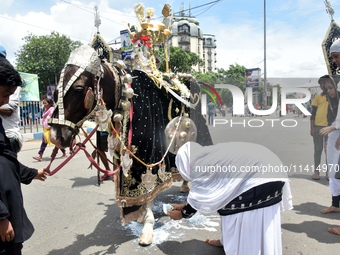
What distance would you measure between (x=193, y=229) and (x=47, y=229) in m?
1.83

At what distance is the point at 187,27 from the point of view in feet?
183

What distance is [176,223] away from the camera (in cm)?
308

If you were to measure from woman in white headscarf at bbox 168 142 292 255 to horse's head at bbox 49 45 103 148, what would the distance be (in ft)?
3.32

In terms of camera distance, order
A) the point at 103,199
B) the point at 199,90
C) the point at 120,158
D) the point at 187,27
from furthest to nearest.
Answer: the point at 187,27, the point at 103,199, the point at 199,90, the point at 120,158

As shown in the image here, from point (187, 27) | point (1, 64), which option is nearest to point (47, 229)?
point (1, 64)

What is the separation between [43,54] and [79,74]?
80.2ft

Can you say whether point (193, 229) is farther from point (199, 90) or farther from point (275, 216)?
point (199, 90)

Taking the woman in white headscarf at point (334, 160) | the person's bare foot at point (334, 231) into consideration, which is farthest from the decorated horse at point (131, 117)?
the person's bare foot at point (334, 231)

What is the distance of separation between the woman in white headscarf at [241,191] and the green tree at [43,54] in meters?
23.8

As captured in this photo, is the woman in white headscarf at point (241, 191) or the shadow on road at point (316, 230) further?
the shadow on road at point (316, 230)

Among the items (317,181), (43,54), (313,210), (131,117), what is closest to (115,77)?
(131,117)

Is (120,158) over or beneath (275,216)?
over

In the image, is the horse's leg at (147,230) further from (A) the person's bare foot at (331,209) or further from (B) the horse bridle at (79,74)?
(A) the person's bare foot at (331,209)

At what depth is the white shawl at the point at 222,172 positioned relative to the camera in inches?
70.1
